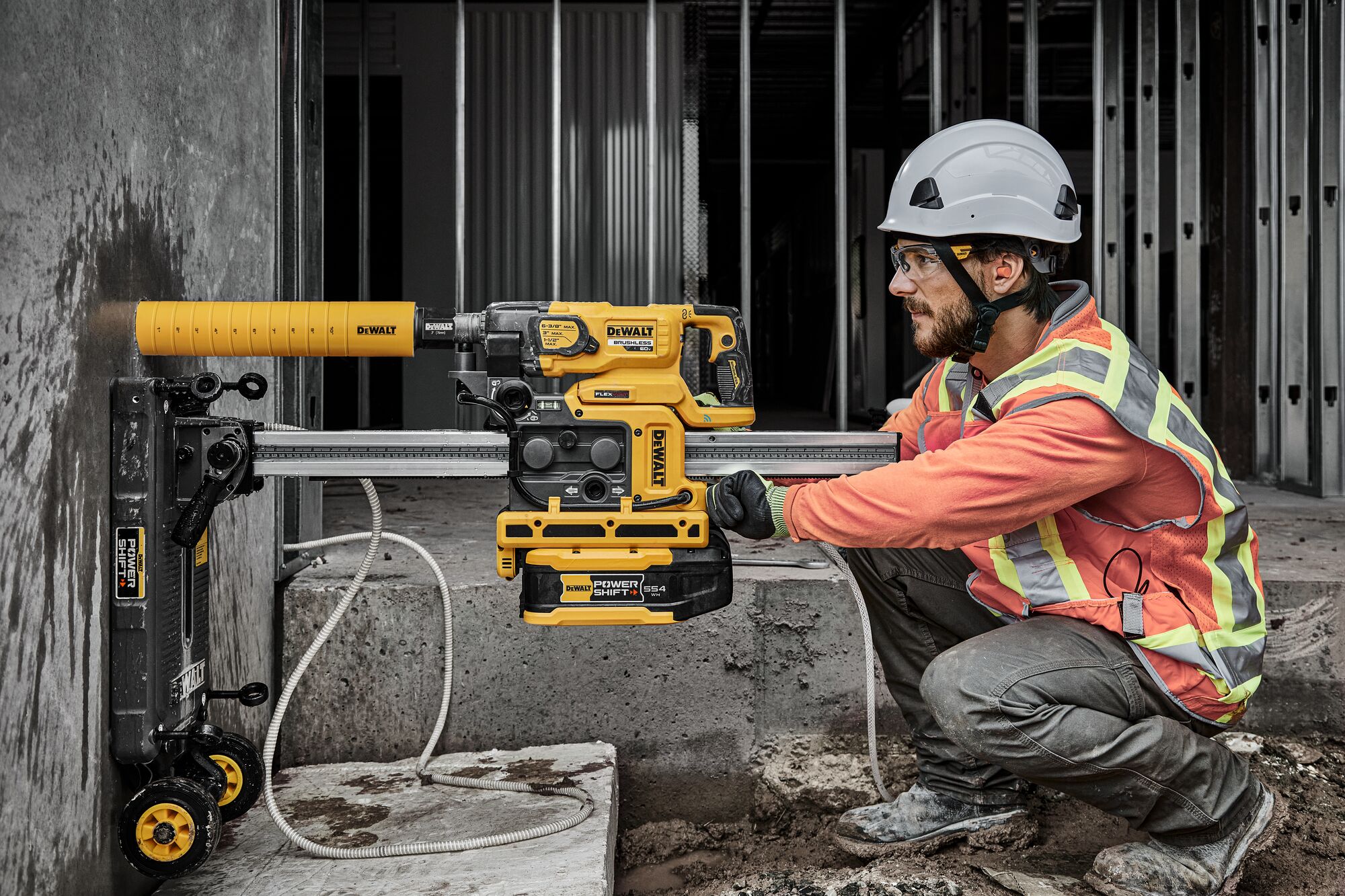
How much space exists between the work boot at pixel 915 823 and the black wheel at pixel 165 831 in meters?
1.44

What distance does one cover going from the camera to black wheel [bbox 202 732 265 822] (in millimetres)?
1968

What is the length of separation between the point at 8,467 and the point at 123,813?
0.67 m

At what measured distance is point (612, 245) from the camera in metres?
6.19

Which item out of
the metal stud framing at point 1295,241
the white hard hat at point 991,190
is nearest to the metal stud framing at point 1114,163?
the metal stud framing at point 1295,241

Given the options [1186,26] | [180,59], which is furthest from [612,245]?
[180,59]

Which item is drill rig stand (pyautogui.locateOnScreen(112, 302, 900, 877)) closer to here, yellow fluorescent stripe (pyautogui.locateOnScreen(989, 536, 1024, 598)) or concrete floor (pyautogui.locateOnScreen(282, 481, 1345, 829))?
yellow fluorescent stripe (pyautogui.locateOnScreen(989, 536, 1024, 598))

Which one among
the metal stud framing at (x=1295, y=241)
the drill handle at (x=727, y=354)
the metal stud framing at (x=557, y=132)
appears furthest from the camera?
the metal stud framing at (x=1295, y=241)

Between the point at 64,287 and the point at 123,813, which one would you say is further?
the point at 123,813

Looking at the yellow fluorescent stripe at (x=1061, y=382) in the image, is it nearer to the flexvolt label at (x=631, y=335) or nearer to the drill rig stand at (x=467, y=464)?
the drill rig stand at (x=467, y=464)

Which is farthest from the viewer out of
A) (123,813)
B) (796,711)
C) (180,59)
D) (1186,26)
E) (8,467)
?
(1186,26)

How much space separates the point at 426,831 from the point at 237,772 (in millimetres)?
469

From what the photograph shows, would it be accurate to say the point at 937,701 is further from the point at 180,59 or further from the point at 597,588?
the point at 180,59

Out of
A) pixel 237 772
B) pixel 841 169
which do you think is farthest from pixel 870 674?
pixel 841 169

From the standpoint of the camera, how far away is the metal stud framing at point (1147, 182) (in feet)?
17.2
